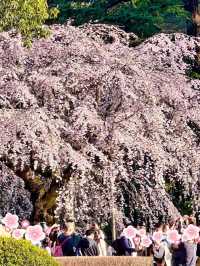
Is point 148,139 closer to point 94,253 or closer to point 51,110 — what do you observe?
point 51,110

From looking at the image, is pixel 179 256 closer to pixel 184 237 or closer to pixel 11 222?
pixel 184 237

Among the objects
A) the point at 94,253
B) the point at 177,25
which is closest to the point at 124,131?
the point at 94,253

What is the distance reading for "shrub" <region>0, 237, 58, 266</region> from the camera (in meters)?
9.75

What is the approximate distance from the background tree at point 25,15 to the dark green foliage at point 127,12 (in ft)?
28.2

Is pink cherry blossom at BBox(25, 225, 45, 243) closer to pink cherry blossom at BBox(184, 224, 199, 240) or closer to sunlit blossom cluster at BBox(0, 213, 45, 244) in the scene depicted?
sunlit blossom cluster at BBox(0, 213, 45, 244)

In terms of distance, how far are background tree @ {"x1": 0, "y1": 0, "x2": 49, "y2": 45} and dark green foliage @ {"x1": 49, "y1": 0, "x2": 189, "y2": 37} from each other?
8608 mm

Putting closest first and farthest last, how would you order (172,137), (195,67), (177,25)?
(172,137) → (195,67) → (177,25)

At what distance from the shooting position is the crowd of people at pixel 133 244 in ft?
44.8

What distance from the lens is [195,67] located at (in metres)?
26.7

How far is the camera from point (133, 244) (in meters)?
14.6

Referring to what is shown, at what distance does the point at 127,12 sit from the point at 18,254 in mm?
19554

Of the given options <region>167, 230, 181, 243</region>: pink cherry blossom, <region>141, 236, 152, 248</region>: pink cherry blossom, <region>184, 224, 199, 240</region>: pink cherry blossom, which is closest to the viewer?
<region>184, 224, 199, 240</region>: pink cherry blossom

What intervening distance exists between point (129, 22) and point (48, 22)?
257 centimetres

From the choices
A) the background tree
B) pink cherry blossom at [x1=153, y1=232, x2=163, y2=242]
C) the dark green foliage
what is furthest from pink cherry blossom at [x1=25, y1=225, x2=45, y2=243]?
the dark green foliage
